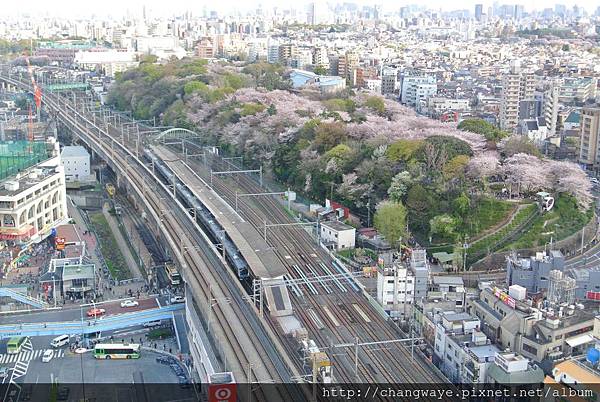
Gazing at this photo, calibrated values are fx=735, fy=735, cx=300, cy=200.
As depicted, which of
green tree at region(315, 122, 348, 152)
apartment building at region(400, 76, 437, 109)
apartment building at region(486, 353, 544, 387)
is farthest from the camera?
apartment building at region(400, 76, 437, 109)

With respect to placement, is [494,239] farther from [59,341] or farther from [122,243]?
[122,243]

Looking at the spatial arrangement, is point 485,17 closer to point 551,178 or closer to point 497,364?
point 551,178

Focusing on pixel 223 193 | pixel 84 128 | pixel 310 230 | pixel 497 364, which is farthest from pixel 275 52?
pixel 497 364

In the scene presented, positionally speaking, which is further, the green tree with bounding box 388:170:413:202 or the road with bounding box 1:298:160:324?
the green tree with bounding box 388:170:413:202

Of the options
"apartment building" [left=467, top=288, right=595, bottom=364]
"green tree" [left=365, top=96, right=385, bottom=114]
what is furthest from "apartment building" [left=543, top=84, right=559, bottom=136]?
"apartment building" [left=467, top=288, right=595, bottom=364]

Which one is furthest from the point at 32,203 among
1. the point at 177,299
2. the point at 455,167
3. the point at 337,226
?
the point at 455,167

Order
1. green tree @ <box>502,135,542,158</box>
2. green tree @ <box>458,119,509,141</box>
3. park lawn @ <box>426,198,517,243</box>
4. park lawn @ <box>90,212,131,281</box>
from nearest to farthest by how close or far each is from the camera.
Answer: park lawn @ <box>426,198,517,243</box>
park lawn @ <box>90,212,131,281</box>
green tree @ <box>502,135,542,158</box>
green tree @ <box>458,119,509,141</box>

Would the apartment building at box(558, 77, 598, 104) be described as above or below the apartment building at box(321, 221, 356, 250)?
above

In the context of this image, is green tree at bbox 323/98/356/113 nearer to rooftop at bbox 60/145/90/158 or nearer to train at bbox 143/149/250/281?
train at bbox 143/149/250/281
